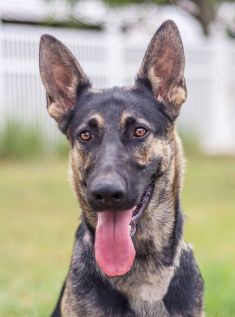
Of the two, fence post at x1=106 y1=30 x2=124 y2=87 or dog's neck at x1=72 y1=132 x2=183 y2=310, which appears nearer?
dog's neck at x1=72 y1=132 x2=183 y2=310

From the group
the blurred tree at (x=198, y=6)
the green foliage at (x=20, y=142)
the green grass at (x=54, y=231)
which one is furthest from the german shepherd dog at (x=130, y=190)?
the blurred tree at (x=198, y=6)

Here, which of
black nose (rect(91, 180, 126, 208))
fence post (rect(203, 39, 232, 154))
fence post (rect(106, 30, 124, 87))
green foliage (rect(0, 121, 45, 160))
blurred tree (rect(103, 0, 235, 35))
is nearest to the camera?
black nose (rect(91, 180, 126, 208))

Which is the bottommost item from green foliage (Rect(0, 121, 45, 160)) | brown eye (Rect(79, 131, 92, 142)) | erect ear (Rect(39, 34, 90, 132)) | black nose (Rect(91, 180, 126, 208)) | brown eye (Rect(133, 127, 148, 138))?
green foliage (Rect(0, 121, 45, 160))

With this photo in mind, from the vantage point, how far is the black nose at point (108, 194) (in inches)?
153

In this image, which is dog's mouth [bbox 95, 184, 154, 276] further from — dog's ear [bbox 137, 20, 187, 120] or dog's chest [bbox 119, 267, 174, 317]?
dog's ear [bbox 137, 20, 187, 120]

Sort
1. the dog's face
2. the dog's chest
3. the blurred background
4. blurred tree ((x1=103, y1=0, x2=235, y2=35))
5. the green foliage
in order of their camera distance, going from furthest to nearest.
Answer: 1. blurred tree ((x1=103, y1=0, x2=235, y2=35))
2. the green foliage
3. the blurred background
4. the dog's chest
5. the dog's face

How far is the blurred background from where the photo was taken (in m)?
7.50

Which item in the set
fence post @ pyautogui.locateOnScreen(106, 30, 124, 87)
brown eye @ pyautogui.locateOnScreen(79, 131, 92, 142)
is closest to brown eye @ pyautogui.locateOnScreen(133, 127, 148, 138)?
brown eye @ pyautogui.locateOnScreen(79, 131, 92, 142)

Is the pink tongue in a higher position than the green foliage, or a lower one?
higher

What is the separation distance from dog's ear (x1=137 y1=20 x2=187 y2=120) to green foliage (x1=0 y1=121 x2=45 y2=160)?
10.6 m

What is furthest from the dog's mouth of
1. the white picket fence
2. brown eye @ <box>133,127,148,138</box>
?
the white picket fence

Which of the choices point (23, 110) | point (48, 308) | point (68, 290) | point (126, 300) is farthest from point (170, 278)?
point (23, 110)

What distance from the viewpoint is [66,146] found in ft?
51.0

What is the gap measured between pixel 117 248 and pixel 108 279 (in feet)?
0.95
